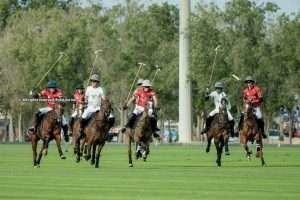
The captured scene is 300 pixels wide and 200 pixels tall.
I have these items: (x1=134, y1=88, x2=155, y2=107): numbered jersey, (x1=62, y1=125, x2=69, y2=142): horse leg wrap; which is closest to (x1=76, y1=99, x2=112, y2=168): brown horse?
(x1=134, y1=88, x2=155, y2=107): numbered jersey

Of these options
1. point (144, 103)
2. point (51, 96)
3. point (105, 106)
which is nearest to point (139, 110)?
point (144, 103)

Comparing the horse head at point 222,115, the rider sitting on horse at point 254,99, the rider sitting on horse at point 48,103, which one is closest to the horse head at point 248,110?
the rider sitting on horse at point 254,99

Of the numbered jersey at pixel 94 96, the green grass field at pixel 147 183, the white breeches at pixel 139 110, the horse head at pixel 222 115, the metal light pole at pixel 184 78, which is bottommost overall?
the green grass field at pixel 147 183

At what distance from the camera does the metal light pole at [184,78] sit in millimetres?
96375

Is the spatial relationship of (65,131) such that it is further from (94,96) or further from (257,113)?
(94,96)

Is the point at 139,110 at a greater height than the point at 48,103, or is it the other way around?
the point at 48,103

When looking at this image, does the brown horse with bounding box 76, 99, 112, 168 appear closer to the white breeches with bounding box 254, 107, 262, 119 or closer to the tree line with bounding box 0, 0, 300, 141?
the white breeches with bounding box 254, 107, 262, 119

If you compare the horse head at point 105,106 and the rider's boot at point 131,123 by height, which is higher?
the horse head at point 105,106

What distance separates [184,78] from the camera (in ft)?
319

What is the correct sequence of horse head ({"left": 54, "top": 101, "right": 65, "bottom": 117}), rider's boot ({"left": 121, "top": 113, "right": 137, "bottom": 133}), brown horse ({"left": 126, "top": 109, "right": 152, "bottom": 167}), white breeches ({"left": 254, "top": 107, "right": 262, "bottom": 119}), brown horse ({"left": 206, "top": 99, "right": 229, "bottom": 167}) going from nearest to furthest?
horse head ({"left": 54, "top": 101, "right": 65, "bottom": 117})
brown horse ({"left": 206, "top": 99, "right": 229, "bottom": 167})
brown horse ({"left": 126, "top": 109, "right": 152, "bottom": 167})
rider's boot ({"left": 121, "top": 113, "right": 137, "bottom": 133})
white breeches ({"left": 254, "top": 107, "right": 262, "bottom": 119})

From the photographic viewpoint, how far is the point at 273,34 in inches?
3725

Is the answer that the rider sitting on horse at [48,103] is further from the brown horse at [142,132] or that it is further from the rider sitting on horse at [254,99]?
the rider sitting on horse at [254,99]

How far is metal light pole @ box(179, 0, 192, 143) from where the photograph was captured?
9638 cm

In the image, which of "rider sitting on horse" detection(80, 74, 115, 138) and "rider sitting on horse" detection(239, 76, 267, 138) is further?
"rider sitting on horse" detection(239, 76, 267, 138)
